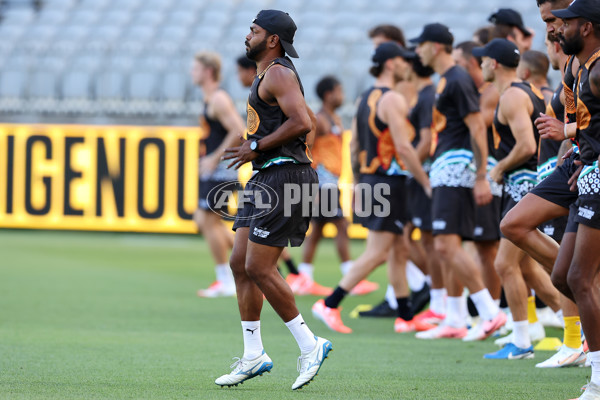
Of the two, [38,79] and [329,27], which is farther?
[329,27]

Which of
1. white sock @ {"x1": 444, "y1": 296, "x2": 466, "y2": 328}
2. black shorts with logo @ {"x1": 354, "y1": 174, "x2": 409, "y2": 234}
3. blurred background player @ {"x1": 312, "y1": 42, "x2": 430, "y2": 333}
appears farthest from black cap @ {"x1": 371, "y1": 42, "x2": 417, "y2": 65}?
white sock @ {"x1": 444, "y1": 296, "x2": 466, "y2": 328}

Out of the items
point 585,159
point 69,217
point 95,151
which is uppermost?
point 585,159

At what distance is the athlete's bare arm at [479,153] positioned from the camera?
7918 mm

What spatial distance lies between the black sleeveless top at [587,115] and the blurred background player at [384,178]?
3.50 meters

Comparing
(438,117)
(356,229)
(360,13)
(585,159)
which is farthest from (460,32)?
(585,159)

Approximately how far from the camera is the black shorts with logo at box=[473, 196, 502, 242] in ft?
27.4

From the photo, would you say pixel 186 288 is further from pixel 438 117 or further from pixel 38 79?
pixel 38 79

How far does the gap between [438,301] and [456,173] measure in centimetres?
184

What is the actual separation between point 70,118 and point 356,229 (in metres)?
6.07

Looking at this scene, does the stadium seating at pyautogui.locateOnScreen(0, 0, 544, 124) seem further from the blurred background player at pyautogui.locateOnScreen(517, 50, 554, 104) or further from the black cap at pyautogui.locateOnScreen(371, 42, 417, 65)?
the blurred background player at pyautogui.locateOnScreen(517, 50, 554, 104)

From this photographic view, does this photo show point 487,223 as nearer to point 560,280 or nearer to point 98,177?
point 560,280

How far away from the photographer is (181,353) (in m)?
7.07

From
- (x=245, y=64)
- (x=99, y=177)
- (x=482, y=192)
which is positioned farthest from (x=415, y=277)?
(x=99, y=177)

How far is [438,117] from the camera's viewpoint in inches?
335
